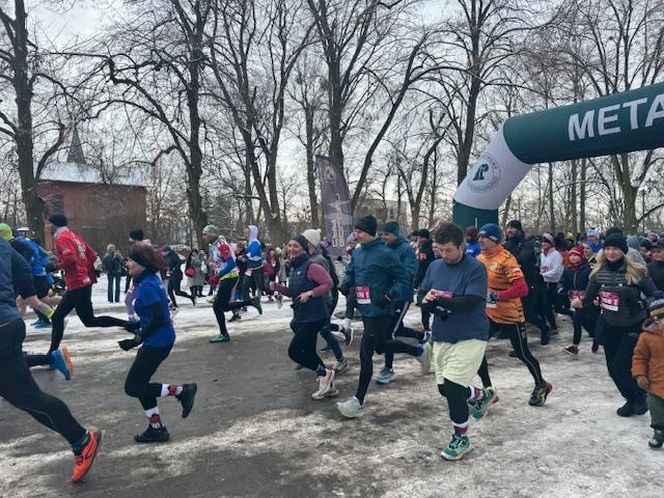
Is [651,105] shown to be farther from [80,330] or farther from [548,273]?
[80,330]

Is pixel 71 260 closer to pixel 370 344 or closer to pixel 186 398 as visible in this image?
pixel 186 398

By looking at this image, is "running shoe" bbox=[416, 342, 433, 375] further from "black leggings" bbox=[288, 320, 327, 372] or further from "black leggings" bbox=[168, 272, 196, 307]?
"black leggings" bbox=[168, 272, 196, 307]

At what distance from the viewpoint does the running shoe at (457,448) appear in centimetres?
376

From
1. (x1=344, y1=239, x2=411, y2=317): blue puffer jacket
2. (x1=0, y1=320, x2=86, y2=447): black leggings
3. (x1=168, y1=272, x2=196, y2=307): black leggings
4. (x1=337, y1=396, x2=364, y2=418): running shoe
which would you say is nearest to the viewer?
(x1=0, y1=320, x2=86, y2=447): black leggings

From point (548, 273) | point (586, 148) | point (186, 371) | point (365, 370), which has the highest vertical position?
point (586, 148)

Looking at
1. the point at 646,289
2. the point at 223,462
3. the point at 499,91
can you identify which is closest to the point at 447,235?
the point at 646,289

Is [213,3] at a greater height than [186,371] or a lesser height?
greater

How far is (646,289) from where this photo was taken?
14.8 ft

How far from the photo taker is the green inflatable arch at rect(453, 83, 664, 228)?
23.6 ft

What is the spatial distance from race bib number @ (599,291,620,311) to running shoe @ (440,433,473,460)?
6.30ft

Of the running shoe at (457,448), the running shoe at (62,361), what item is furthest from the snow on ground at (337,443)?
the running shoe at (62,361)

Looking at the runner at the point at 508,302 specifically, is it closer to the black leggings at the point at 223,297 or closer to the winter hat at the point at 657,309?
the winter hat at the point at 657,309

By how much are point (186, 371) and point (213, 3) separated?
39.8 feet

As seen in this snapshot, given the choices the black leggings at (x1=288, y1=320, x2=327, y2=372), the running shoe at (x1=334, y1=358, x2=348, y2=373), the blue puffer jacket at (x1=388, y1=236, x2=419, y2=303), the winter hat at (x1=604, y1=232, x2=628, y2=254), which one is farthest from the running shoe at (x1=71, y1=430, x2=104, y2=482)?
the winter hat at (x1=604, y1=232, x2=628, y2=254)
